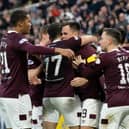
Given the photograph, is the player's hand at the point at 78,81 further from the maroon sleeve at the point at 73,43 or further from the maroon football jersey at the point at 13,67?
the maroon football jersey at the point at 13,67

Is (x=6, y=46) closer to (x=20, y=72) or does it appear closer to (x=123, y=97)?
(x=20, y=72)

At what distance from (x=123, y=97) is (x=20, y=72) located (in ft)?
5.00

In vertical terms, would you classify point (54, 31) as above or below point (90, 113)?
above

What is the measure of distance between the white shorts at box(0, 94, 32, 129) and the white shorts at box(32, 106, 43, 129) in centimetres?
110

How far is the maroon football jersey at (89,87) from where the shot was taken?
935 cm

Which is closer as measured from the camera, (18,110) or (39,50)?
(39,50)

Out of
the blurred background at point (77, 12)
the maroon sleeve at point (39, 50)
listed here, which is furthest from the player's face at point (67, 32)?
the blurred background at point (77, 12)

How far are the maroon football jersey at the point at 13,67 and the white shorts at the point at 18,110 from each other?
8 centimetres

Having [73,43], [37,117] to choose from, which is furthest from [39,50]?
[37,117]

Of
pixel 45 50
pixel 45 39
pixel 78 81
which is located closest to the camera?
pixel 45 50

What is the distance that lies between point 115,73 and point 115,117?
0.62 m

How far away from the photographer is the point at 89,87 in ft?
30.9

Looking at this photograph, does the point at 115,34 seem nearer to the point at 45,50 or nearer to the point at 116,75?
the point at 116,75

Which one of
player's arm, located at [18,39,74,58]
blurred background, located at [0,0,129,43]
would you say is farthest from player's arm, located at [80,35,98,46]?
blurred background, located at [0,0,129,43]
